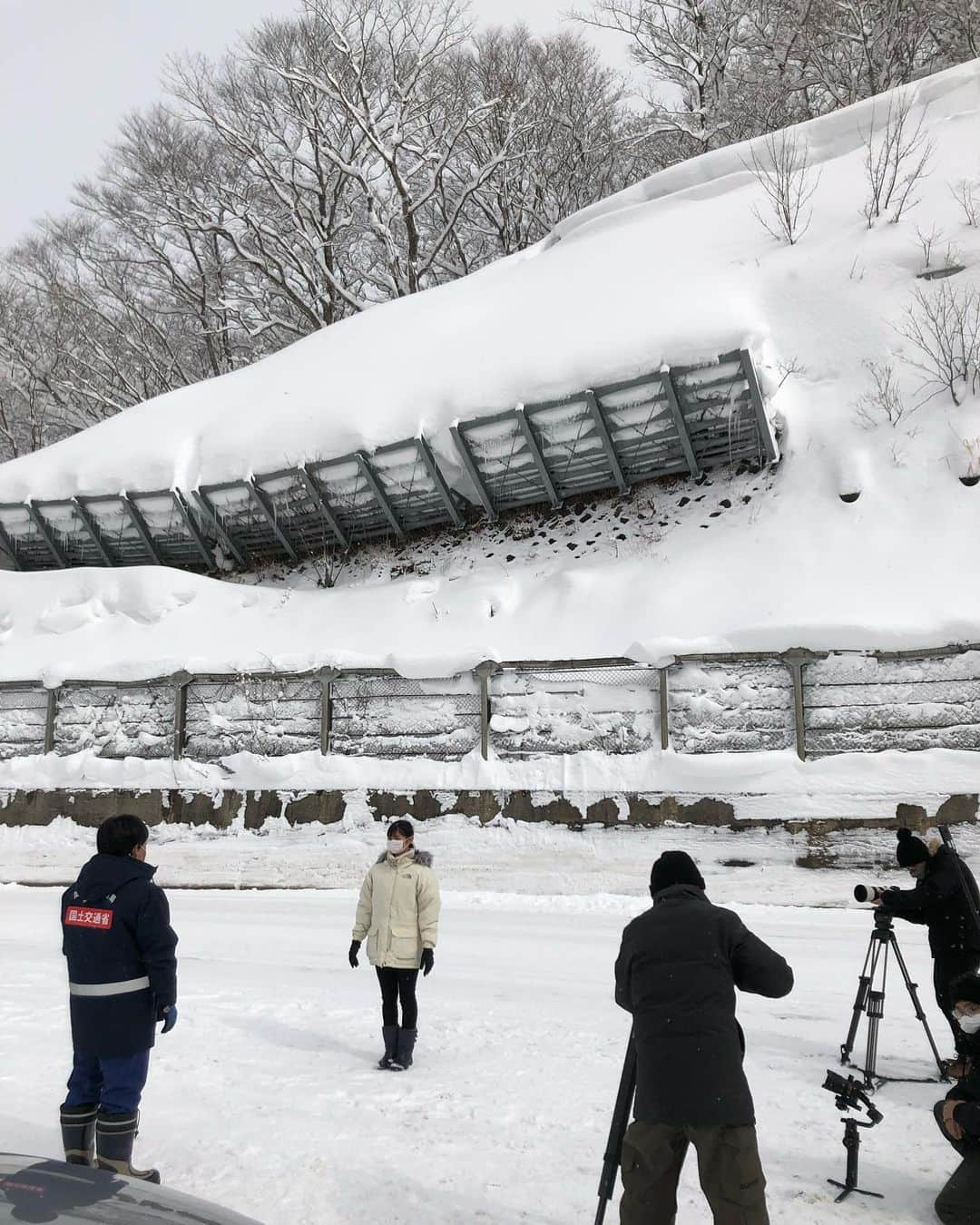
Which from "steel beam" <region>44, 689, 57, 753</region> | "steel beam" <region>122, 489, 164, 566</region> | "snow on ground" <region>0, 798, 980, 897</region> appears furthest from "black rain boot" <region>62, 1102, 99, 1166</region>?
"steel beam" <region>122, 489, 164, 566</region>

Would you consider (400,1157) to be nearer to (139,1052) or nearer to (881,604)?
(139,1052)

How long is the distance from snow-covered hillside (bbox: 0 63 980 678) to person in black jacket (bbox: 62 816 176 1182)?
29.0 ft

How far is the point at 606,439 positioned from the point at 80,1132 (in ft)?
44.5

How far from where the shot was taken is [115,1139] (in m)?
3.85

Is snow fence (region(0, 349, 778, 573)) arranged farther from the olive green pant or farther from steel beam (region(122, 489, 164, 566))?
the olive green pant

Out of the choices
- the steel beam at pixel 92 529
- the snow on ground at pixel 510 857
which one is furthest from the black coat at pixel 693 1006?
the steel beam at pixel 92 529

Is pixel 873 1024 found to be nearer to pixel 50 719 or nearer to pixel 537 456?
pixel 537 456

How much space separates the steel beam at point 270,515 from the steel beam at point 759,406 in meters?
9.21

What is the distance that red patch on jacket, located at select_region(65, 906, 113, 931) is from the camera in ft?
13.1

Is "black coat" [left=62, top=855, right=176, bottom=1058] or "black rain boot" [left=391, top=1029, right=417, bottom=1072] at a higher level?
"black coat" [left=62, top=855, right=176, bottom=1058]

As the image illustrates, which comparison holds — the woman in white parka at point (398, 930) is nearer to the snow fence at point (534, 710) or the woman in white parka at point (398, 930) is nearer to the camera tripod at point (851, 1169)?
the camera tripod at point (851, 1169)

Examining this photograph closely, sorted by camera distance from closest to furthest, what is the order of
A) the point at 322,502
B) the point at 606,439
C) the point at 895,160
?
the point at 606,439 → the point at 322,502 → the point at 895,160

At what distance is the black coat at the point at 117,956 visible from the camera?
3934mm

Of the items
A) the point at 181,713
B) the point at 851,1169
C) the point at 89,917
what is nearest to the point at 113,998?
the point at 89,917
